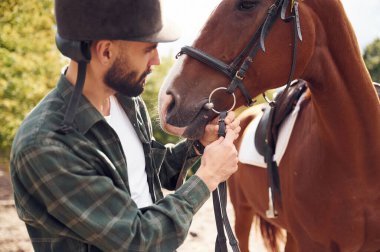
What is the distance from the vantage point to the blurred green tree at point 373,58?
1457 centimetres

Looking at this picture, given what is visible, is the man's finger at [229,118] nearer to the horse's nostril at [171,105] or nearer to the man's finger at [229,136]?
the man's finger at [229,136]

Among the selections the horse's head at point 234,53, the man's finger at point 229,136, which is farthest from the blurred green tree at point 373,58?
the man's finger at point 229,136

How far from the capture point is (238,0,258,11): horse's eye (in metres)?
2.16

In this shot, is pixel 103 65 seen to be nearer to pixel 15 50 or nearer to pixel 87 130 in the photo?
pixel 87 130

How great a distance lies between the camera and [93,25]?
142 centimetres

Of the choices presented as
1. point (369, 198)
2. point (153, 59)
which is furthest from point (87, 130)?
point (369, 198)

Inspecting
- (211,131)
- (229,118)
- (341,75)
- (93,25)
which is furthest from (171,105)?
(341,75)

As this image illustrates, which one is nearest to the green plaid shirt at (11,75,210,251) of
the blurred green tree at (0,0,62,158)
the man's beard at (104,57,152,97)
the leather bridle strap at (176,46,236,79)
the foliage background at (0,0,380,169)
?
the man's beard at (104,57,152,97)

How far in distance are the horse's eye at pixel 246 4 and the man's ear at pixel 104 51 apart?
2.80 feet

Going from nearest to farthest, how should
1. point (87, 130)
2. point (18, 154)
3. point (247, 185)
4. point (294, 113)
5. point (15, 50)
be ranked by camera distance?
point (18, 154) → point (87, 130) → point (294, 113) → point (247, 185) → point (15, 50)

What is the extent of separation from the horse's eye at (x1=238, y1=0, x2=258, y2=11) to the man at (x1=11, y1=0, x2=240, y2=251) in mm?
705

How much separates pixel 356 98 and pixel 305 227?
0.82m

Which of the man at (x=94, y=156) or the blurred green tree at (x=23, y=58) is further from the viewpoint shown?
the blurred green tree at (x=23, y=58)

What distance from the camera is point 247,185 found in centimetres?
395
